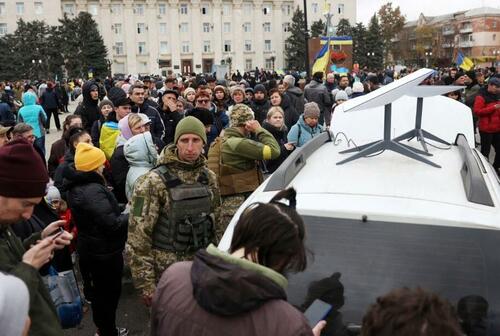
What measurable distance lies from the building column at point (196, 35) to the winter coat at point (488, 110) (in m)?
72.6

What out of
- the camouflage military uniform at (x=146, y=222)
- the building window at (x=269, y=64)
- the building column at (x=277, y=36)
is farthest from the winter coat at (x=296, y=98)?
the building column at (x=277, y=36)

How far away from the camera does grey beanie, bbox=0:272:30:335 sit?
1443 millimetres

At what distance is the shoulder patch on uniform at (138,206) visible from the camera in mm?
3141

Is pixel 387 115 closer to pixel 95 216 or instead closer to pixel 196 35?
pixel 95 216

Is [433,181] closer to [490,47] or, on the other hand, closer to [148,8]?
[148,8]

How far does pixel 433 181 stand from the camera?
114 inches

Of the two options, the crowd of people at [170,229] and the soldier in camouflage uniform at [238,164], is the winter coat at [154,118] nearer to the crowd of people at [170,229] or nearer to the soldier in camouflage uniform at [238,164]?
the crowd of people at [170,229]

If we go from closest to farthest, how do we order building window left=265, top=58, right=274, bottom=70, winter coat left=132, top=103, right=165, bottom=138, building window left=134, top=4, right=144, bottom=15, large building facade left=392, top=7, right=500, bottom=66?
winter coat left=132, top=103, right=165, bottom=138, large building facade left=392, top=7, right=500, bottom=66, building window left=134, top=4, right=144, bottom=15, building window left=265, top=58, right=274, bottom=70

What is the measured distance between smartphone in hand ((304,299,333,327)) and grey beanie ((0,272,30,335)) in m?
1.23

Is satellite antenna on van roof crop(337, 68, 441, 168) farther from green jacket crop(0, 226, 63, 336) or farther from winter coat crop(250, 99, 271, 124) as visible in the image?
winter coat crop(250, 99, 271, 124)

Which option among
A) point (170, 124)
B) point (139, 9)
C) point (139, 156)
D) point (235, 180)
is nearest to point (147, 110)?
point (170, 124)

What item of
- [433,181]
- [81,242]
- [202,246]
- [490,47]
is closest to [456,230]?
[433,181]

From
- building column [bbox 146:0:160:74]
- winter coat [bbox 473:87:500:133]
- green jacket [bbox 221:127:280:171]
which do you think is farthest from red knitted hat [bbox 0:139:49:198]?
building column [bbox 146:0:160:74]

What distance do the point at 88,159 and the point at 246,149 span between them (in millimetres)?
1305
